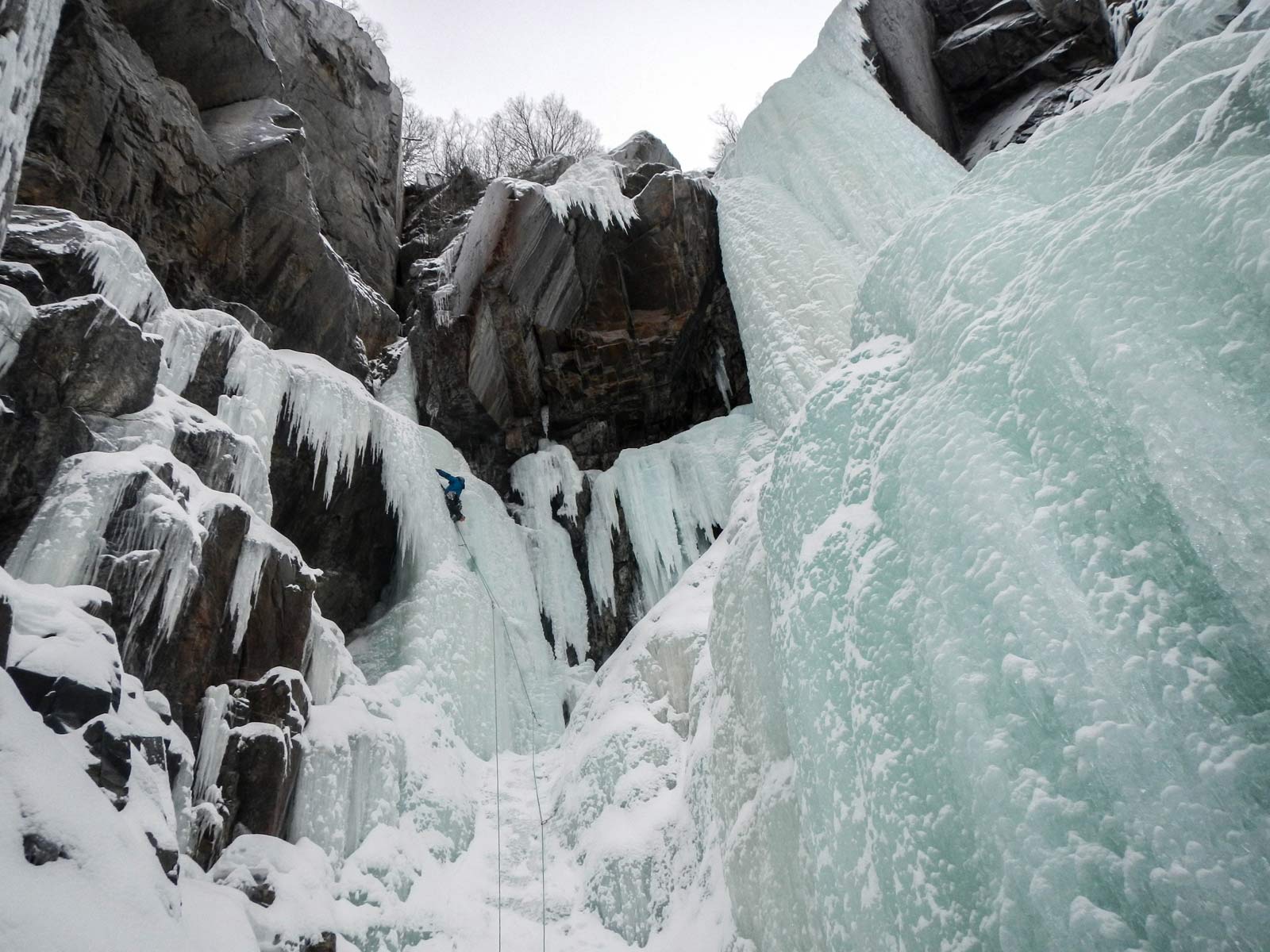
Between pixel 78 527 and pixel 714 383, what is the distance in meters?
8.56

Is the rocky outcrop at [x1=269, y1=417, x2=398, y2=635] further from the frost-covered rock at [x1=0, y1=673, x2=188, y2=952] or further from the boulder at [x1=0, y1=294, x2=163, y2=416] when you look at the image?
the frost-covered rock at [x1=0, y1=673, x2=188, y2=952]

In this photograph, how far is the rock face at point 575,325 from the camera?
9.85 metres

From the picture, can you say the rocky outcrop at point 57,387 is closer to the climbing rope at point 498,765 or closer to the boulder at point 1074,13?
the climbing rope at point 498,765

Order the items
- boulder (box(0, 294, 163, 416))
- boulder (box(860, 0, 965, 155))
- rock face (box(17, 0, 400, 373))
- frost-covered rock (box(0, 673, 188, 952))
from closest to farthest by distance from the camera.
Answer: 1. frost-covered rock (box(0, 673, 188, 952))
2. boulder (box(0, 294, 163, 416))
3. rock face (box(17, 0, 400, 373))
4. boulder (box(860, 0, 965, 155))

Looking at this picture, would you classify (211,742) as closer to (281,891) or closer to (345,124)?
(281,891)

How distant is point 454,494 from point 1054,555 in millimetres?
7291

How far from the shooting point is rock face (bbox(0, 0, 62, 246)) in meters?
2.42

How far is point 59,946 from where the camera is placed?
8.06 feet

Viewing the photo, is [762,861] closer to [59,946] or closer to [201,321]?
[59,946]

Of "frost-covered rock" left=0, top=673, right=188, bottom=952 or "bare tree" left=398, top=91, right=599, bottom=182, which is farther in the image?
"bare tree" left=398, top=91, right=599, bottom=182

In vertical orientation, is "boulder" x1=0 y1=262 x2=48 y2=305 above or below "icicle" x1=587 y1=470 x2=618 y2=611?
above

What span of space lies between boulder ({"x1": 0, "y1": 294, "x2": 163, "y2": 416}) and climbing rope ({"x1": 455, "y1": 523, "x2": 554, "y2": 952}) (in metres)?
4.06

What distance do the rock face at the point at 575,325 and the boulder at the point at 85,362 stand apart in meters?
5.02

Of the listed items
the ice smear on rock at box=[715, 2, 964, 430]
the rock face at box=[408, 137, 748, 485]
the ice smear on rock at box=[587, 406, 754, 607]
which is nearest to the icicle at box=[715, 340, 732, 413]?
the rock face at box=[408, 137, 748, 485]
